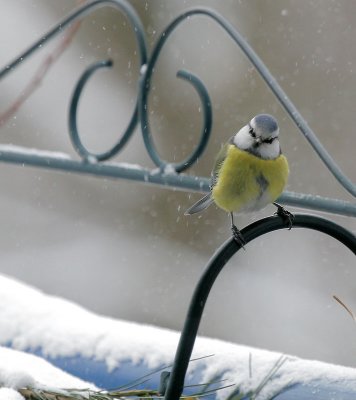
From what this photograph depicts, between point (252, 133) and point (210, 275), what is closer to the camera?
point (210, 275)

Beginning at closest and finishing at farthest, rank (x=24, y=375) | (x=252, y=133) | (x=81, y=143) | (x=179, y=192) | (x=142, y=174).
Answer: (x=24, y=375) → (x=252, y=133) → (x=142, y=174) → (x=81, y=143) → (x=179, y=192)

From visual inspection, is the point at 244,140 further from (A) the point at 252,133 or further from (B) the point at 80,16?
(B) the point at 80,16

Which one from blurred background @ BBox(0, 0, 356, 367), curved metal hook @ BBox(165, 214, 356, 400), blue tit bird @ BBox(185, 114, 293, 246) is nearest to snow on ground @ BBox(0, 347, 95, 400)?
curved metal hook @ BBox(165, 214, 356, 400)

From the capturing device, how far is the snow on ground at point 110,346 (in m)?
1.21

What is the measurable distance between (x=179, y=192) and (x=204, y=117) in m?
2.12

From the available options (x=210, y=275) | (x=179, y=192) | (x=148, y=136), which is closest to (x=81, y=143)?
(x=148, y=136)

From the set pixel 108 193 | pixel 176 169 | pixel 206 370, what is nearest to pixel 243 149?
pixel 176 169

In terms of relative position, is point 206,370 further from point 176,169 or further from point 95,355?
point 176,169

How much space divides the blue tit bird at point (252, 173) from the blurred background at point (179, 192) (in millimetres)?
2094

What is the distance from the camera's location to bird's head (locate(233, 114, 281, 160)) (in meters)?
1.34

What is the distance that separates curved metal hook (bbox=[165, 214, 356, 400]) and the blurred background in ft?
7.97

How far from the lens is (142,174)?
60.2 inches

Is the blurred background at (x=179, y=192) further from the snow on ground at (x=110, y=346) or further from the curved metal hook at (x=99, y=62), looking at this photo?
the snow on ground at (x=110, y=346)

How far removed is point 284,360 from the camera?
1.24m
